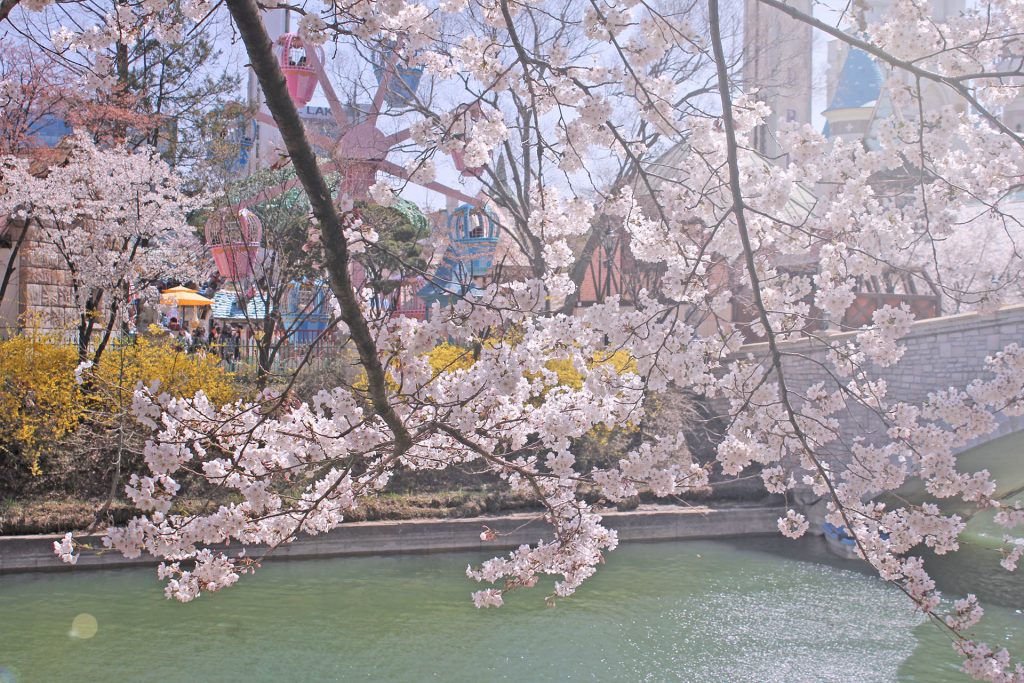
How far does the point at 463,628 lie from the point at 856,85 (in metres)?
31.5

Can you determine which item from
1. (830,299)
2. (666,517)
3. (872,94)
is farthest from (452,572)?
(872,94)

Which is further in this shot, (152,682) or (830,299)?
(152,682)

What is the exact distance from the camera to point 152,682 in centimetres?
742

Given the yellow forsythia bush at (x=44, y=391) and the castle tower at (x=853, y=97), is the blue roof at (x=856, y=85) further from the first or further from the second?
the yellow forsythia bush at (x=44, y=391)

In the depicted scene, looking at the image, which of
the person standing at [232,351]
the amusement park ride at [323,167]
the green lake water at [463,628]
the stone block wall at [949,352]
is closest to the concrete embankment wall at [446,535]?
the green lake water at [463,628]

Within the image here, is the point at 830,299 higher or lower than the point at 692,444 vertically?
higher

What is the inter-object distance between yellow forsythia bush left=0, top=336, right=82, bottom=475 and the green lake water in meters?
2.02

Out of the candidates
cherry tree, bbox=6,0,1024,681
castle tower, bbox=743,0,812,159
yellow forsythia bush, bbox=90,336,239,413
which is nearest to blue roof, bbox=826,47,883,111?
castle tower, bbox=743,0,812,159

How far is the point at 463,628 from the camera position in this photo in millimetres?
8977

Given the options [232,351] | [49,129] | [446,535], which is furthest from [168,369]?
[49,129]

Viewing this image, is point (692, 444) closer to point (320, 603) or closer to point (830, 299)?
point (320, 603)

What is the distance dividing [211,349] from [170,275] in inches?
68.6

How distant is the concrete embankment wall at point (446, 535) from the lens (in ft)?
33.0

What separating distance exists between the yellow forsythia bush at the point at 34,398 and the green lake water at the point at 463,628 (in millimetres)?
2019
